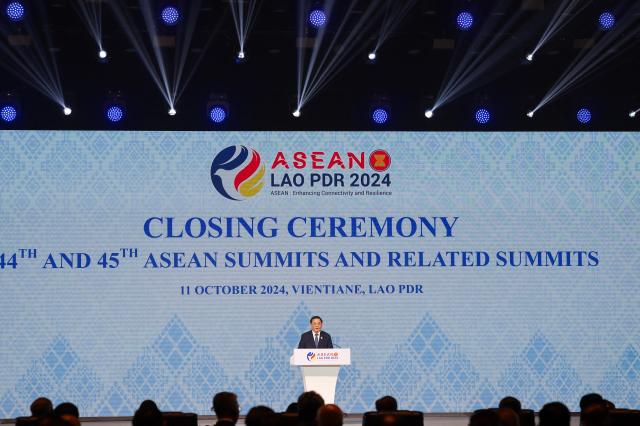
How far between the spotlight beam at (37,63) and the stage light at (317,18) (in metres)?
2.68

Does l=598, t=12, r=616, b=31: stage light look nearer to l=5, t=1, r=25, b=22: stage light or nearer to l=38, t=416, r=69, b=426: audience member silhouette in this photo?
l=5, t=1, r=25, b=22: stage light

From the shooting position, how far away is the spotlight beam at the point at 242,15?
9.84m

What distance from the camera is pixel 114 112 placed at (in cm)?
1058

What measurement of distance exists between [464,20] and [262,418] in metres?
5.84

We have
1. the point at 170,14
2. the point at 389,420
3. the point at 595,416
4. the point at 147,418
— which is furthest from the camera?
the point at 170,14

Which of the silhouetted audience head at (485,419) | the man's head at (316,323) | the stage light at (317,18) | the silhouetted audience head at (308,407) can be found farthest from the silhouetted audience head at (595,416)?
the stage light at (317,18)

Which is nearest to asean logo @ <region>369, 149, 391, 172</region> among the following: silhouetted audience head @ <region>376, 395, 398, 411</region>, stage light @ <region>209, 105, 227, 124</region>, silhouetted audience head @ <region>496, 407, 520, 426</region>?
stage light @ <region>209, 105, 227, 124</region>

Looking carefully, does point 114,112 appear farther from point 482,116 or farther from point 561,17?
point 561,17

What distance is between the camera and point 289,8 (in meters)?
9.81

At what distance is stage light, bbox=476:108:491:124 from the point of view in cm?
1089

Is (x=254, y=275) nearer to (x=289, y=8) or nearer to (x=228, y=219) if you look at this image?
(x=228, y=219)

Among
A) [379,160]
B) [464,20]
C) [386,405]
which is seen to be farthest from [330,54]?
[386,405]

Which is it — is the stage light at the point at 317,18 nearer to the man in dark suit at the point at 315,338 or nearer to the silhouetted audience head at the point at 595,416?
the man in dark suit at the point at 315,338

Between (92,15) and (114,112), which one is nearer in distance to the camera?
(92,15)
